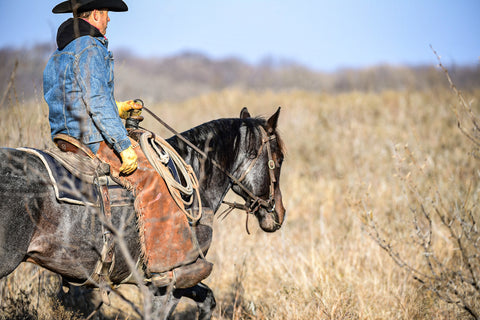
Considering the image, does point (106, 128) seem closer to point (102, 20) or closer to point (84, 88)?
point (84, 88)

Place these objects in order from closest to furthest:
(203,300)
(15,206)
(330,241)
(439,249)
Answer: (15,206) < (203,300) < (439,249) < (330,241)

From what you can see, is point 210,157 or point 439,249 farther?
point 439,249

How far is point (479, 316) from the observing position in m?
3.70

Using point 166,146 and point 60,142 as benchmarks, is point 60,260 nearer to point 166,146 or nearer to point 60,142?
point 60,142

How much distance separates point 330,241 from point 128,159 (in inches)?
172

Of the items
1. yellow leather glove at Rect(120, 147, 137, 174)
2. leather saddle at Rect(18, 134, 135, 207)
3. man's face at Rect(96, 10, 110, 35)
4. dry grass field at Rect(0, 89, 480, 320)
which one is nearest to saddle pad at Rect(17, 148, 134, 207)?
leather saddle at Rect(18, 134, 135, 207)

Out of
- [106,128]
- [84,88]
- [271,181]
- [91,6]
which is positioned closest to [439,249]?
[271,181]

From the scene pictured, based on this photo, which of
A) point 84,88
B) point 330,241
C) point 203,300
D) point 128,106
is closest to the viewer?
point 84,88

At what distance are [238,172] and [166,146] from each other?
74 centimetres

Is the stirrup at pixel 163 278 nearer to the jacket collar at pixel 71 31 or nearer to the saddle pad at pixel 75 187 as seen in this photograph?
the saddle pad at pixel 75 187

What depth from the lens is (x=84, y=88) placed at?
2.53 metres

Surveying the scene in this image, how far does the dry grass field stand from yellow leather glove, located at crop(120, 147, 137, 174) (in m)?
0.95

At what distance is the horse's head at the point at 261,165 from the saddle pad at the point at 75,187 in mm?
1093

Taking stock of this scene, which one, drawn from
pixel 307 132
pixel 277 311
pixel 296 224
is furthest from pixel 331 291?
pixel 307 132
